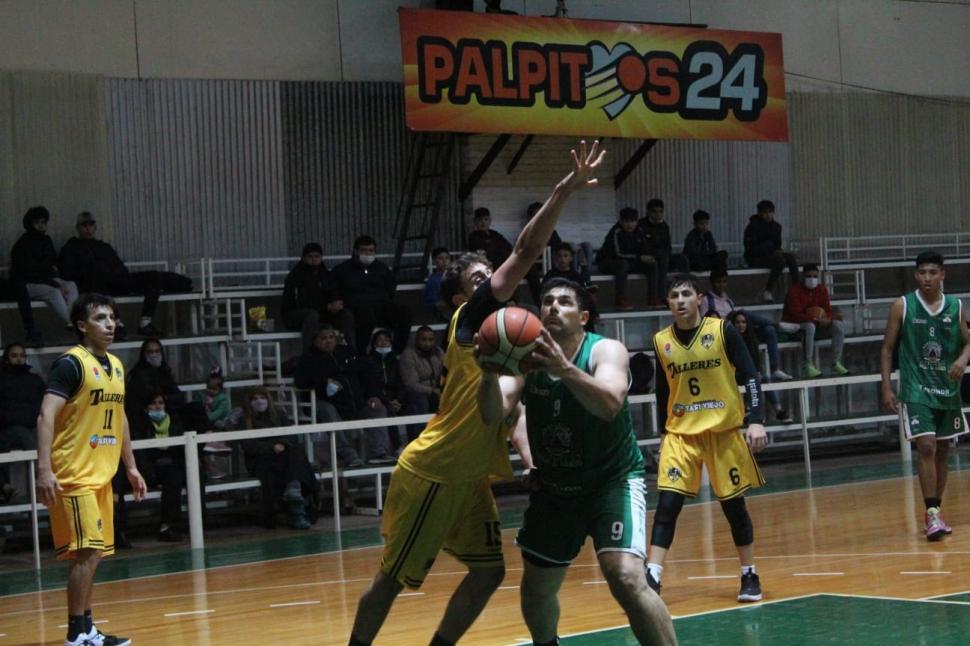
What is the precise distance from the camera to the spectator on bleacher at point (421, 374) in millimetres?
15984

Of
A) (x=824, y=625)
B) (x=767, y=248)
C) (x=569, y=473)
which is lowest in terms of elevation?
(x=824, y=625)

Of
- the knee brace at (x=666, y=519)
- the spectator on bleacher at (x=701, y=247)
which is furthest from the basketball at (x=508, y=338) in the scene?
the spectator on bleacher at (x=701, y=247)

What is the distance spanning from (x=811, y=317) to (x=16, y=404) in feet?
35.2

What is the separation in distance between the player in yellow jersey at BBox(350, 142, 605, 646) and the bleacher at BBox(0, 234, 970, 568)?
7022mm

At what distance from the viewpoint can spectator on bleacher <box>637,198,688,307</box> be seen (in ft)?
66.0

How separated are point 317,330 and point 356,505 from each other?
2181mm

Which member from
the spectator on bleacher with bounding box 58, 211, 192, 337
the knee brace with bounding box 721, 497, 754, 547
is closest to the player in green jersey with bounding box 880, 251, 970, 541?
the knee brace with bounding box 721, 497, 754, 547

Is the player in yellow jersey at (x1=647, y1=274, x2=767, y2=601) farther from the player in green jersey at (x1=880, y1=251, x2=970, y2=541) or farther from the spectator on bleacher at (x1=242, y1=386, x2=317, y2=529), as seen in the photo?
the spectator on bleacher at (x1=242, y1=386, x2=317, y2=529)

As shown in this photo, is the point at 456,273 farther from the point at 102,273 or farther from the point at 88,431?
the point at 102,273

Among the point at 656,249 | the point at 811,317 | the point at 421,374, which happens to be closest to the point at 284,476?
the point at 421,374

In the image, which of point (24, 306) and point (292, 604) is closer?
point (292, 604)

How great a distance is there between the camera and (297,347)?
1800 cm

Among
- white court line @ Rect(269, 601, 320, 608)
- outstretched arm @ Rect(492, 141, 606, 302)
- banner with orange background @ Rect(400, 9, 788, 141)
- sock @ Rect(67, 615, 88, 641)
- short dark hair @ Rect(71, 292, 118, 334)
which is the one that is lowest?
white court line @ Rect(269, 601, 320, 608)

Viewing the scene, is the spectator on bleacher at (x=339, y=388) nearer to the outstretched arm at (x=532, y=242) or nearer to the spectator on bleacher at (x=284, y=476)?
the spectator on bleacher at (x=284, y=476)
